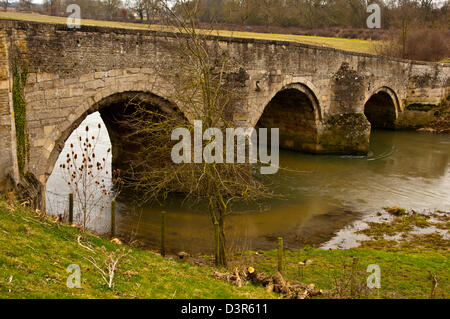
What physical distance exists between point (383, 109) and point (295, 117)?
10.2 metres

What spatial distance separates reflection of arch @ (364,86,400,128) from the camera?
28125 mm

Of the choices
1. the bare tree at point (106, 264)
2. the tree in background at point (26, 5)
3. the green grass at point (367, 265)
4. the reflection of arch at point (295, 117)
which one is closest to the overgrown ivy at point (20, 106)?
the bare tree at point (106, 264)

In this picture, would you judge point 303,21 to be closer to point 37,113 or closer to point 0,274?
point 37,113

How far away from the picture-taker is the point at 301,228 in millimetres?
12266

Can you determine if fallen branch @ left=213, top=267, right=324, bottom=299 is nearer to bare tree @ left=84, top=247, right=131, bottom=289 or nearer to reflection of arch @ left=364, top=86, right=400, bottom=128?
bare tree @ left=84, top=247, right=131, bottom=289

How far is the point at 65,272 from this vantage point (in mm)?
5918

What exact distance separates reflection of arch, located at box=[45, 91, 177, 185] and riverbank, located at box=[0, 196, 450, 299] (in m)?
2.57

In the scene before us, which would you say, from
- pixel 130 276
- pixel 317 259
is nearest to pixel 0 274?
pixel 130 276

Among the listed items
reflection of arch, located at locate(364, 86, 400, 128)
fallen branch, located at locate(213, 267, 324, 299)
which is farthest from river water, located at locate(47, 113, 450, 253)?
reflection of arch, located at locate(364, 86, 400, 128)

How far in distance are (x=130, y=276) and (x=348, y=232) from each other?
275 inches

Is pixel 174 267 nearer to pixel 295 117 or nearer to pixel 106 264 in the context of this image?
pixel 106 264

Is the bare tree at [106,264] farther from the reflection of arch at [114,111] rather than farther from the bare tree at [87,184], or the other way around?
the reflection of arch at [114,111]

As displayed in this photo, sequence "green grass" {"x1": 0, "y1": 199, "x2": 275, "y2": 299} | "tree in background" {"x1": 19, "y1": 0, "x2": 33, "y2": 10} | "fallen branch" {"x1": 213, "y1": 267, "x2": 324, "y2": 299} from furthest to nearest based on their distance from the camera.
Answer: "tree in background" {"x1": 19, "y1": 0, "x2": 33, "y2": 10} → "fallen branch" {"x1": 213, "y1": 267, "x2": 324, "y2": 299} → "green grass" {"x1": 0, "y1": 199, "x2": 275, "y2": 299}

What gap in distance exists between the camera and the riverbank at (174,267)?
5.55m
